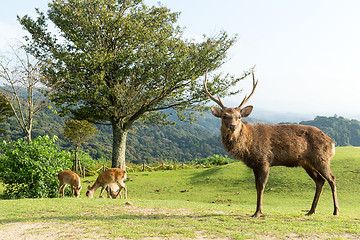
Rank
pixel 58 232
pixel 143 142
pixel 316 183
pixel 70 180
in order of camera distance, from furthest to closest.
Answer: pixel 143 142, pixel 70 180, pixel 316 183, pixel 58 232

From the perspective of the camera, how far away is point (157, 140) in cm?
9094

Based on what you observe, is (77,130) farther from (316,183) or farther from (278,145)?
(316,183)

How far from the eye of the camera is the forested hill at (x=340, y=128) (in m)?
68.2

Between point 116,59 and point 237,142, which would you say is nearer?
point 237,142

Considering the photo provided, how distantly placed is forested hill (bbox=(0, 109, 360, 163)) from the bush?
1534 inches

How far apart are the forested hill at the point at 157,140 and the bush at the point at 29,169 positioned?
3897 cm

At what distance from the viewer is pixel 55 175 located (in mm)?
12617

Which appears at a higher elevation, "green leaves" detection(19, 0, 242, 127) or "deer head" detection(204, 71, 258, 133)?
"green leaves" detection(19, 0, 242, 127)

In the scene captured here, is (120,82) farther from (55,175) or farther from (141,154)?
(141,154)

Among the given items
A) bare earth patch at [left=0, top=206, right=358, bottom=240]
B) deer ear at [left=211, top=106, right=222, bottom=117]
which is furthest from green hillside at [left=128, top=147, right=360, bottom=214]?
bare earth patch at [left=0, top=206, right=358, bottom=240]

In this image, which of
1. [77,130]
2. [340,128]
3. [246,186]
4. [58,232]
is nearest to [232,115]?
[58,232]

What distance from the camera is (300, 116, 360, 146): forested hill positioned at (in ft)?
224

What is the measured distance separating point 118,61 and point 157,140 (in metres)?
75.8

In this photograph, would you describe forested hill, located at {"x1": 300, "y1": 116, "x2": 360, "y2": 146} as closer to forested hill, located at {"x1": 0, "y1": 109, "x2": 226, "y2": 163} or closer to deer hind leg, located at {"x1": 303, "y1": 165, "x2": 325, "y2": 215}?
forested hill, located at {"x1": 0, "y1": 109, "x2": 226, "y2": 163}
